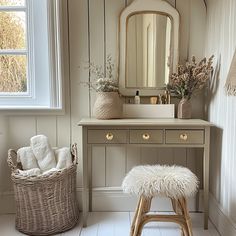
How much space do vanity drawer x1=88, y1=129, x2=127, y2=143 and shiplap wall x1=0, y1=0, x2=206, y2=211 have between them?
1.27ft

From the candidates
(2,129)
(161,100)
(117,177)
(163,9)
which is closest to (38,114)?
(2,129)

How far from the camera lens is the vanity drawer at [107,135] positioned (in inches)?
79.7

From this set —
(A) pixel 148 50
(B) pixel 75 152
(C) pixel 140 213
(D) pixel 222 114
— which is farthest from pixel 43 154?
(D) pixel 222 114

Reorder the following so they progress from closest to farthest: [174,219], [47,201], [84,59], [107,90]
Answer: [174,219] < [47,201] < [107,90] < [84,59]

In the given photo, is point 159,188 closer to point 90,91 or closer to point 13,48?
point 90,91

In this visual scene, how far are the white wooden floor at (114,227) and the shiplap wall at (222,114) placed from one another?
135 millimetres

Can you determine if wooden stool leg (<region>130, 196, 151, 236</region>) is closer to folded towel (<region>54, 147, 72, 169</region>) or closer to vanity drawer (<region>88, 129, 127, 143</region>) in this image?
vanity drawer (<region>88, 129, 127, 143</region>)

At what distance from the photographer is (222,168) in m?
2.04

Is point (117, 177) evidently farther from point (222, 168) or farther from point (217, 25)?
point (217, 25)

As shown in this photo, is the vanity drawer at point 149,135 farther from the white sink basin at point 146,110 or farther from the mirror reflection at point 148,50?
the mirror reflection at point 148,50

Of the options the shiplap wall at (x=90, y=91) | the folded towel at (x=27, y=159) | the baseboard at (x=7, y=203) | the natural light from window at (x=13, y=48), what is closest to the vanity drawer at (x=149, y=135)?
the shiplap wall at (x=90, y=91)

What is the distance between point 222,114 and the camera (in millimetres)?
2021

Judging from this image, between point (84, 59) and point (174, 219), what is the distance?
1320mm

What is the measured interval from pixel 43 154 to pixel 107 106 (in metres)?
0.56
